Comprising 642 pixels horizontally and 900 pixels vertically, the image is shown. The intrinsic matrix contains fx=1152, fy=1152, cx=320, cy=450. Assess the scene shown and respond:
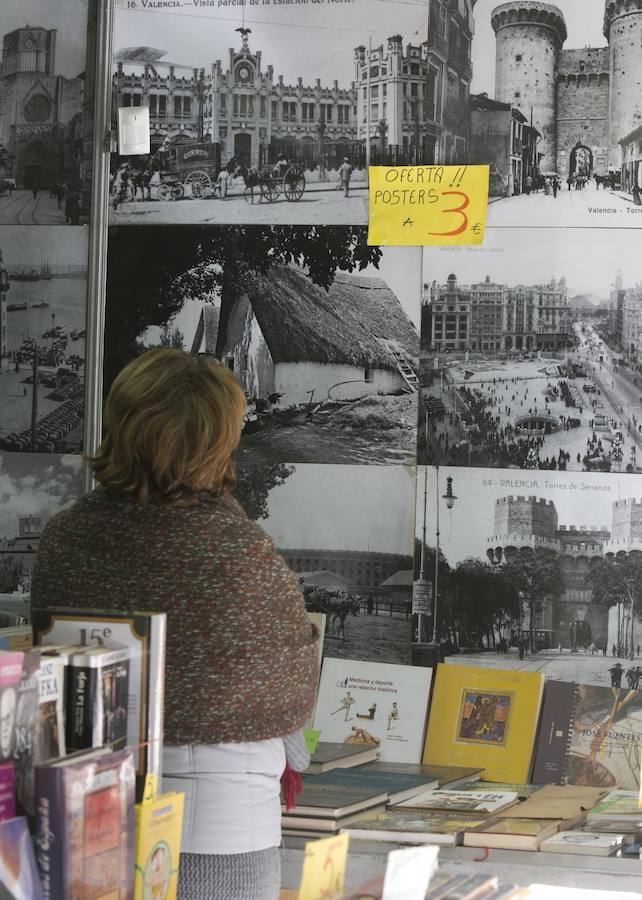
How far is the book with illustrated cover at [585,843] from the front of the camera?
2.13 m

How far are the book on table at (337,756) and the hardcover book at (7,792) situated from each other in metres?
1.31

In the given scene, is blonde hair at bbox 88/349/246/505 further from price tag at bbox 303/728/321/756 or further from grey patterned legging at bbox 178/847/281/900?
price tag at bbox 303/728/321/756

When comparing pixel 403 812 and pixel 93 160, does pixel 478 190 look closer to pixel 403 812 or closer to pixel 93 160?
pixel 93 160

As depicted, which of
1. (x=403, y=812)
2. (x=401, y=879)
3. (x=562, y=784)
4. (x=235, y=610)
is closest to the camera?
(x=401, y=879)

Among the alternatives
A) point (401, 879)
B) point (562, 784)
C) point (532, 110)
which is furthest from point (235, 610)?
→ point (532, 110)

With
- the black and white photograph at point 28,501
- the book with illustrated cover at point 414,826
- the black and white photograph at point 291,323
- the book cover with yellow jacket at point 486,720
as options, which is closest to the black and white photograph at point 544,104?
the black and white photograph at point 291,323

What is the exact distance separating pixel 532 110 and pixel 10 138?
4.61 feet

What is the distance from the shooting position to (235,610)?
5.46 feet

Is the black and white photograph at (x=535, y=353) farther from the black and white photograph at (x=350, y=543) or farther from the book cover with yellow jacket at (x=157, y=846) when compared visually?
the book cover with yellow jacket at (x=157, y=846)

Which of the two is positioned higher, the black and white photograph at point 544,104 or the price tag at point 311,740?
the black and white photograph at point 544,104

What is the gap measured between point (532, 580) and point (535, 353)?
1.87 feet

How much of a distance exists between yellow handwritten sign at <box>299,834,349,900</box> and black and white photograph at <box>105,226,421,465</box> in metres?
1.67

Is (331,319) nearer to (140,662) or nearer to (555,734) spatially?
(555,734)

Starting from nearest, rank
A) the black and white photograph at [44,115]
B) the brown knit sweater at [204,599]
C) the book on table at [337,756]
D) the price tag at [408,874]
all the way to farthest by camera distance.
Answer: the price tag at [408,874]
the brown knit sweater at [204,599]
the book on table at [337,756]
the black and white photograph at [44,115]
